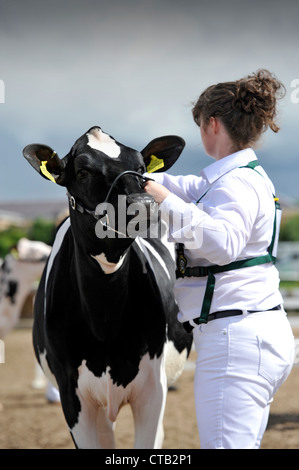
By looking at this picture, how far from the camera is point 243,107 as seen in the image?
2.24 metres

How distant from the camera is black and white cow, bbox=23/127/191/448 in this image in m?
2.46

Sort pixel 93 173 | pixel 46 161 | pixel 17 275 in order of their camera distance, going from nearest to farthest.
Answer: pixel 93 173 → pixel 46 161 → pixel 17 275

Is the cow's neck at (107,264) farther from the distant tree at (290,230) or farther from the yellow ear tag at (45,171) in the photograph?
the distant tree at (290,230)

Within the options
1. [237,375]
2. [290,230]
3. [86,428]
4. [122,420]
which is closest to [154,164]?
[237,375]

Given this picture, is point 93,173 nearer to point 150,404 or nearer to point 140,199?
point 140,199

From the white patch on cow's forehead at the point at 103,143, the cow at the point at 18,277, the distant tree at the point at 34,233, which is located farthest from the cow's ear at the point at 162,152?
the distant tree at the point at 34,233

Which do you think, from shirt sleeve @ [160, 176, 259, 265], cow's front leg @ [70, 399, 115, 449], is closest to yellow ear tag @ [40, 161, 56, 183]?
shirt sleeve @ [160, 176, 259, 265]

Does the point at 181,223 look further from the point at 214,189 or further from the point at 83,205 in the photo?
the point at 83,205

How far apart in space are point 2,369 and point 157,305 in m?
6.55

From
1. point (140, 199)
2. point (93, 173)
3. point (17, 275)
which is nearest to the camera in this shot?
point (140, 199)

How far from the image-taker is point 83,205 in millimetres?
2502

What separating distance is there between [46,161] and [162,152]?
0.57 m

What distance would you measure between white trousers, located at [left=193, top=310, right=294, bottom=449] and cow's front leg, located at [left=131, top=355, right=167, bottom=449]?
708mm

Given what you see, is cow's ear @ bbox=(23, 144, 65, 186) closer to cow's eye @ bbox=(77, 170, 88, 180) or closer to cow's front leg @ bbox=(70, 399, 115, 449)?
cow's eye @ bbox=(77, 170, 88, 180)
